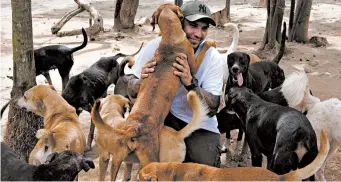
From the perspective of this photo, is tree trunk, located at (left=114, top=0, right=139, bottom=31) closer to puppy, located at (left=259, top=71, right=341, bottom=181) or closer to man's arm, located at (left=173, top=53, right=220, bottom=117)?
puppy, located at (left=259, top=71, right=341, bottom=181)

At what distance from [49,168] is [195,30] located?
73.4 inches

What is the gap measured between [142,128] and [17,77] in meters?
2.24

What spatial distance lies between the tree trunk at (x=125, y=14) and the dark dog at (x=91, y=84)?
7.08m

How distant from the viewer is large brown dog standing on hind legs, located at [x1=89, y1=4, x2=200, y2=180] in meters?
3.75

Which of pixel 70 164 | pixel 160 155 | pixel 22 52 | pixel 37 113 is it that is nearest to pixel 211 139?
pixel 160 155

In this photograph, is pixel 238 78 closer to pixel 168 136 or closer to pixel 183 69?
pixel 183 69

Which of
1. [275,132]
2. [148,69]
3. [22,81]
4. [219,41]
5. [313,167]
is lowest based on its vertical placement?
[219,41]

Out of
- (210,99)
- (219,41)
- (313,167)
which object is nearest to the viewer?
(313,167)

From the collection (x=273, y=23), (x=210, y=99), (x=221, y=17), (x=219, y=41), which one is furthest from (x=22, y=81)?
(x=221, y=17)

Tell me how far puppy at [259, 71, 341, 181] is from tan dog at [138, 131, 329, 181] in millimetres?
1743

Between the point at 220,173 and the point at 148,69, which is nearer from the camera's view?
the point at 220,173

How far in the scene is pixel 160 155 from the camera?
3.88 metres

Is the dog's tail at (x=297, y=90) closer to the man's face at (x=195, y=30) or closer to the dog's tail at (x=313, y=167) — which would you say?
the man's face at (x=195, y=30)

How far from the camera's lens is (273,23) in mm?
11195
